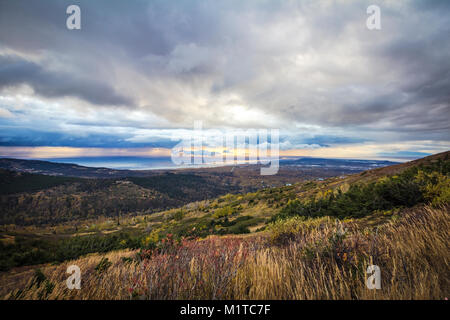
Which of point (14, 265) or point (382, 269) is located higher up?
point (382, 269)

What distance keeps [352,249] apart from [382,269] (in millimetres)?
542

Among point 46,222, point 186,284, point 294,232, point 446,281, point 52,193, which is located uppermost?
point 446,281

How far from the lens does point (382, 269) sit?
8.81ft
